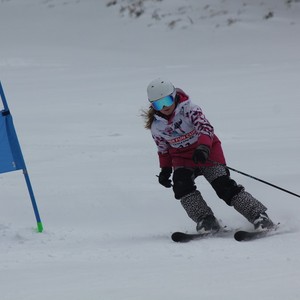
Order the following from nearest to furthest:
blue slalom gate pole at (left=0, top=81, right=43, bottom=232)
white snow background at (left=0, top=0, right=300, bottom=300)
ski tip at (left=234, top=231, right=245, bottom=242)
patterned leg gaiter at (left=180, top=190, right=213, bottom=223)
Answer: white snow background at (left=0, top=0, right=300, bottom=300)
ski tip at (left=234, top=231, right=245, bottom=242)
patterned leg gaiter at (left=180, top=190, right=213, bottom=223)
blue slalom gate pole at (left=0, top=81, right=43, bottom=232)

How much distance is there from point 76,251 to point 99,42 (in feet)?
52.7

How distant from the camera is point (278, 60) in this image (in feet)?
54.2

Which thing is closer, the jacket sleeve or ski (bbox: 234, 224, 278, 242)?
ski (bbox: 234, 224, 278, 242)

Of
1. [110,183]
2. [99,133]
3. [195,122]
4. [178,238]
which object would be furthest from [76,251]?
[99,133]

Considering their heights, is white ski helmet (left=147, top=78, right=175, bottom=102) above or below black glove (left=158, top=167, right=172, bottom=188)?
above

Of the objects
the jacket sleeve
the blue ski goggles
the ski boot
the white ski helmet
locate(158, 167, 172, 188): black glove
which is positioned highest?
the white ski helmet

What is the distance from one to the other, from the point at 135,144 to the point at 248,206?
4.05m

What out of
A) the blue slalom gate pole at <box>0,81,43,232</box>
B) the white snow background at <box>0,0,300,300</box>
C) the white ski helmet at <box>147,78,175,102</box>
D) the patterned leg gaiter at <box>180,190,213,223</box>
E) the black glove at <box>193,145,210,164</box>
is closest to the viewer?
the white snow background at <box>0,0,300,300</box>

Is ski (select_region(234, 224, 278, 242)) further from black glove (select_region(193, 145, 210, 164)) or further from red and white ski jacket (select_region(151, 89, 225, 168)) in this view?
red and white ski jacket (select_region(151, 89, 225, 168))

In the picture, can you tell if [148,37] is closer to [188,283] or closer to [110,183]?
[110,183]

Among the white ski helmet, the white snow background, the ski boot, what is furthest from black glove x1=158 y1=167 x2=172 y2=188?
the ski boot

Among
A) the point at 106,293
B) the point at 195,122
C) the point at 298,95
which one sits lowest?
the point at 298,95

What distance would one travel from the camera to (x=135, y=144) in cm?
921

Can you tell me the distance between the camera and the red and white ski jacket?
5277mm
